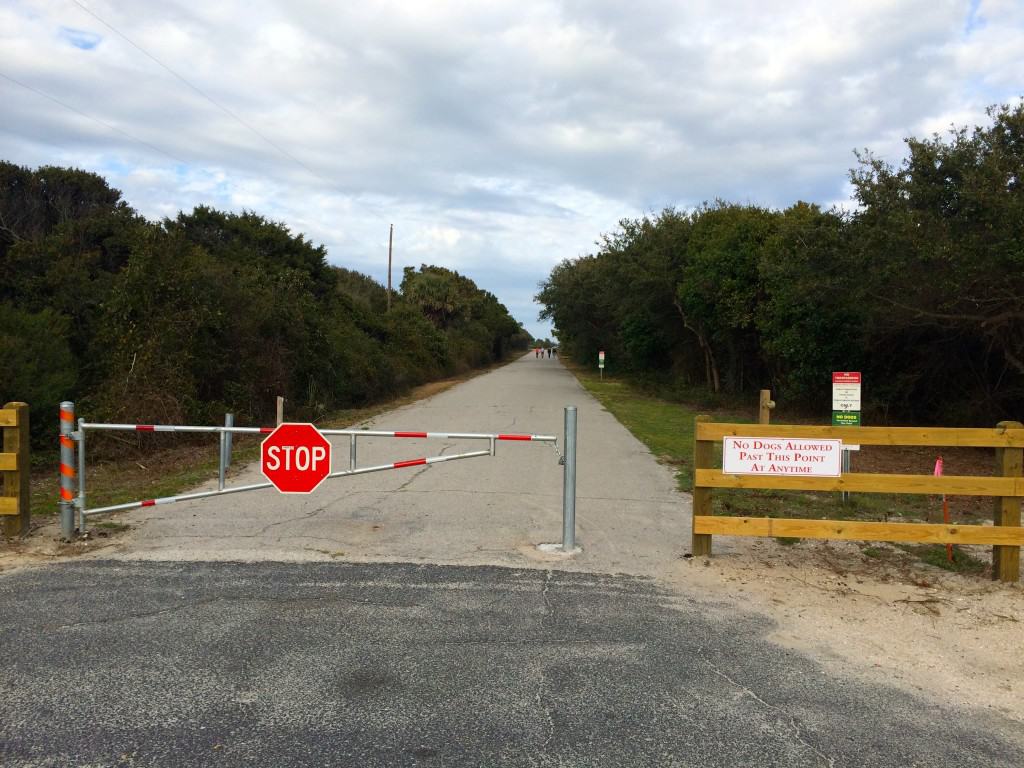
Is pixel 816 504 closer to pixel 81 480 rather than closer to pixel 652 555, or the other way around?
pixel 652 555

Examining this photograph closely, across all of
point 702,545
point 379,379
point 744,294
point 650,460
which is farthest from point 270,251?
point 702,545

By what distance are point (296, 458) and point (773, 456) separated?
4.24 m

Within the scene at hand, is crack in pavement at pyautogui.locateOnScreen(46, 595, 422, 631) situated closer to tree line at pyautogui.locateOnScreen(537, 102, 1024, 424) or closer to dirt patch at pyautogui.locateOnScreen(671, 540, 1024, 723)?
dirt patch at pyautogui.locateOnScreen(671, 540, 1024, 723)

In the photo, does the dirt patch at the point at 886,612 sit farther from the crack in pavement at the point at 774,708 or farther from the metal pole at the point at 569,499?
the metal pole at the point at 569,499

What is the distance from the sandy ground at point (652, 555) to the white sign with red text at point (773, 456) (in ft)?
2.75

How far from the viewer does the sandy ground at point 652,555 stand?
4.54 meters

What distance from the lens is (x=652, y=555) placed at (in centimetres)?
664

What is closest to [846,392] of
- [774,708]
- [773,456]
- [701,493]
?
[773,456]

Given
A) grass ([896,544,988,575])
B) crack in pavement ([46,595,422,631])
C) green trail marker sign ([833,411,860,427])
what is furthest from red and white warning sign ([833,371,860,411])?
crack in pavement ([46,595,422,631])

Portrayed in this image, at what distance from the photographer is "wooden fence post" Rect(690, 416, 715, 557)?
626 centimetres

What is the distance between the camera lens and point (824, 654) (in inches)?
178

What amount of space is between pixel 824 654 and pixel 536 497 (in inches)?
193

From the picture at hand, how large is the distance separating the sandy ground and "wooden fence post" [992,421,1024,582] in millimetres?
144

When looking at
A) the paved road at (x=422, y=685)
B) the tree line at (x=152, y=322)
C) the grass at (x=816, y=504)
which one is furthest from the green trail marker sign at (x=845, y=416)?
the tree line at (x=152, y=322)
